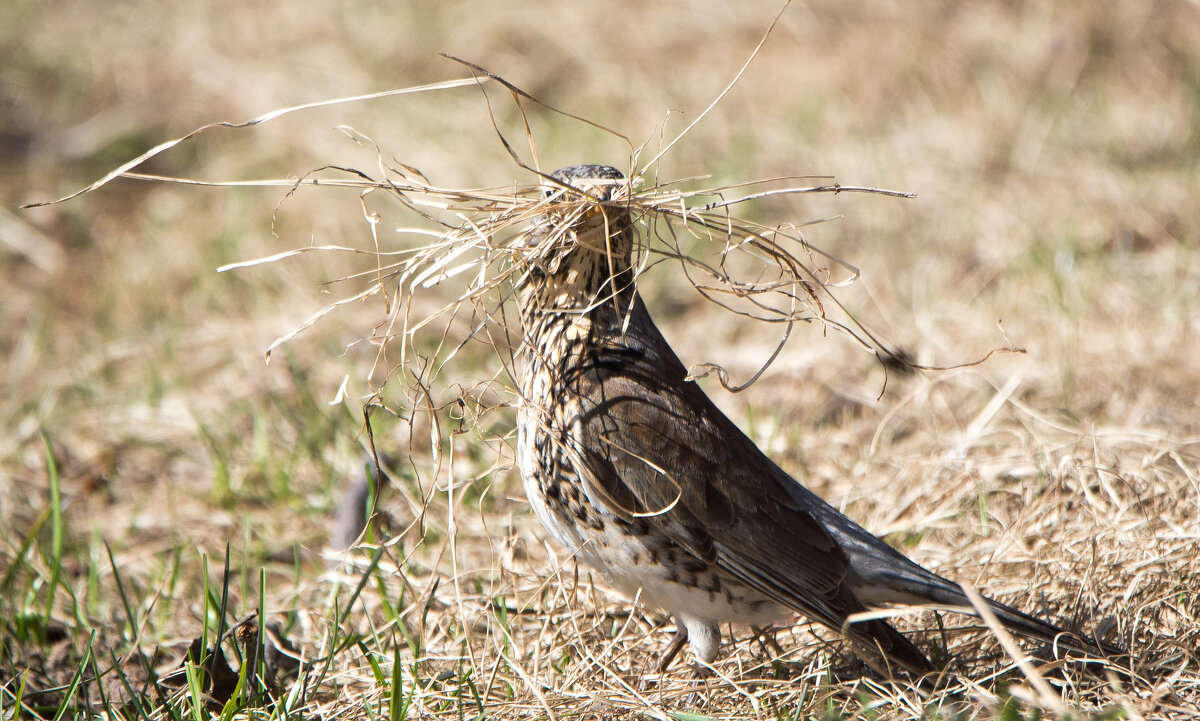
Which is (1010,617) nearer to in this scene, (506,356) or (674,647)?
(674,647)

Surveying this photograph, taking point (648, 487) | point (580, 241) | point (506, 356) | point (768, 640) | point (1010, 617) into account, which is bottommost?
point (768, 640)

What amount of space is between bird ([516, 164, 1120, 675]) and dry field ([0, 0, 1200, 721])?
0.17m

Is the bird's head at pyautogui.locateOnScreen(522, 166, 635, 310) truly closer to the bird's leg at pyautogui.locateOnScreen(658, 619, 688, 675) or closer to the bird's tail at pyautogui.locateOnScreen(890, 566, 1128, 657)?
the bird's leg at pyautogui.locateOnScreen(658, 619, 688, 675)

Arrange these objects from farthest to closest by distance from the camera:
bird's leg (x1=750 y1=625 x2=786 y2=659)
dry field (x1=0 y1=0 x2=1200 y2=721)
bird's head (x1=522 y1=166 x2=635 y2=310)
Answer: bird's leg (x1=750 y1=625 x2=786 y2=659) < dry field (x1=0 y1=0 x2=1200 y2=721) < bird's head (x1=522 y1=166 x2=635 y2=310)

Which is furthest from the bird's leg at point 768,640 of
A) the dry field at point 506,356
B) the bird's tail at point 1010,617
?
the bird's tail at point 1010,617

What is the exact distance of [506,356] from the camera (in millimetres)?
5094

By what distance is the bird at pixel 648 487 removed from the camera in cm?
286

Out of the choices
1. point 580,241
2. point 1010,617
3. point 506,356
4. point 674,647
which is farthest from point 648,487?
point 506,356

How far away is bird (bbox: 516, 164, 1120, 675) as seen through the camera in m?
2.86

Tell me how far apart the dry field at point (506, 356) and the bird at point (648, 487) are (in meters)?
0.17

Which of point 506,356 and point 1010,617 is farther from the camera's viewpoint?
point 506,356

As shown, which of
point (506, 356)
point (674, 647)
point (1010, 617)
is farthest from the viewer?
point (506, 356)

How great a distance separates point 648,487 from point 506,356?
226 centimetres

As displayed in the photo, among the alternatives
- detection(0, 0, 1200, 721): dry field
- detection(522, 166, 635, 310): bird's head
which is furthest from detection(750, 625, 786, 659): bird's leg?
detection(522, 166, 635, 310): bird's head
